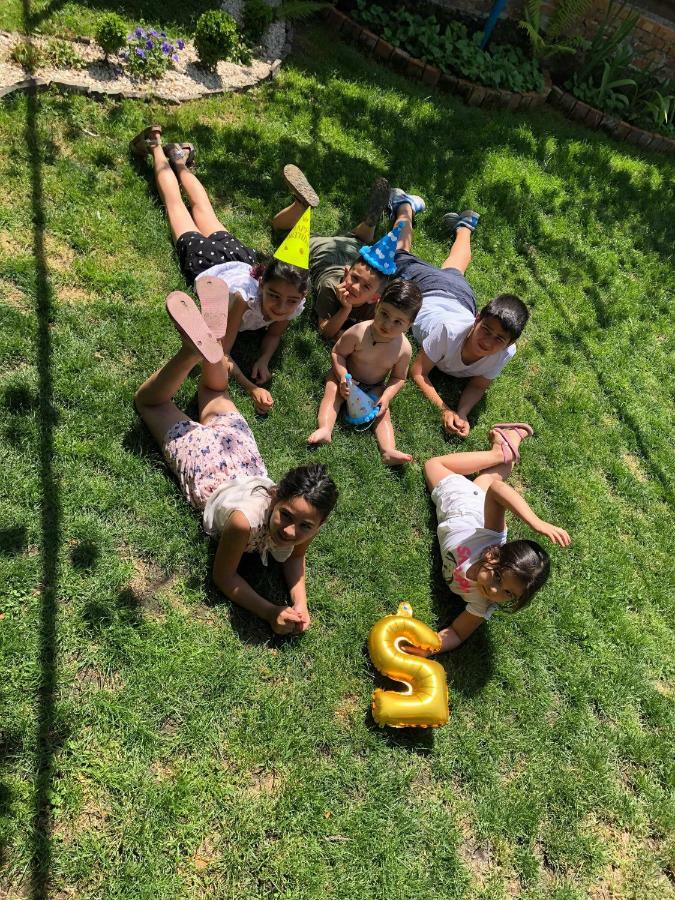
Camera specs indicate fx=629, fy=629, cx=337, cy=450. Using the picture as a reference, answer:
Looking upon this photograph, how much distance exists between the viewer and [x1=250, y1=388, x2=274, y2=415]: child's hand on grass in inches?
154

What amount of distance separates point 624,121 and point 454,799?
9.15 m

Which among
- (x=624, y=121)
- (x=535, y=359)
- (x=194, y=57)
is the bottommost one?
(x=535, y=359)

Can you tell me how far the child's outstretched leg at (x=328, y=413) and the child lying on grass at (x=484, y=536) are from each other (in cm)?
71

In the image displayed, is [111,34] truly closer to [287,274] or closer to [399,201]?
[399,201]

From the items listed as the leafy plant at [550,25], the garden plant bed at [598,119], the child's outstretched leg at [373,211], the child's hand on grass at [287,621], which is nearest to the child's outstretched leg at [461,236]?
the child's outstretched leg at [373,211]

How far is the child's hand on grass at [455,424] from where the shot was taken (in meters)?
4.50

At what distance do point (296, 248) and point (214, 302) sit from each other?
0.73 metres

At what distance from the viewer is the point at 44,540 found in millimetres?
2908

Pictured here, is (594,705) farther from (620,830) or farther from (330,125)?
(330,125)

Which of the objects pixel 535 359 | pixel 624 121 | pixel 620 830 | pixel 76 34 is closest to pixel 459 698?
pixel 620 830

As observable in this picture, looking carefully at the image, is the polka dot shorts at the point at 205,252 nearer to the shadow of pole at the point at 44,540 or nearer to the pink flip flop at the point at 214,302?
the pink flip flop at the point at 214,302

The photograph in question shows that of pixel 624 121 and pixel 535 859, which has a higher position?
pixel 624 121

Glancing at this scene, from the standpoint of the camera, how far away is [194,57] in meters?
5.91

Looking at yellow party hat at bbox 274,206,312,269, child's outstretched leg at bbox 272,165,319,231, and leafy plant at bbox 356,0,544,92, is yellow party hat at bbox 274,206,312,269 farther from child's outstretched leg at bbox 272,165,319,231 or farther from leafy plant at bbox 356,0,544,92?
leafy plant at bbox 356,0,544,92
